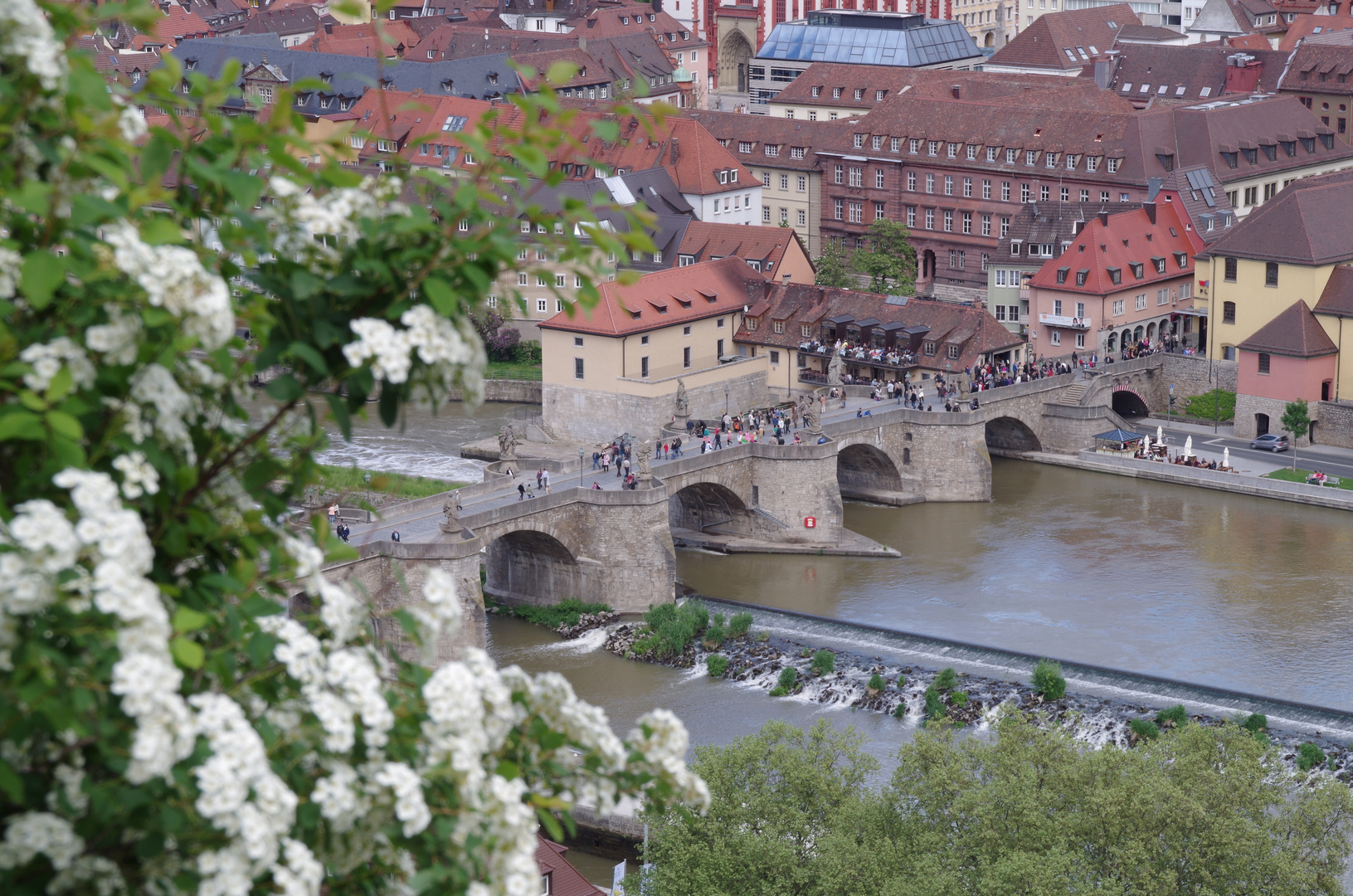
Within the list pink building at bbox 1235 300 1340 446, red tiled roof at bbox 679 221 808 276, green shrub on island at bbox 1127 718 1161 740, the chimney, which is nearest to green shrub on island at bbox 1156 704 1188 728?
green shrub on island at bbox 1127 718 1161 740

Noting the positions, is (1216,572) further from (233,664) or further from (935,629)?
(233,664)

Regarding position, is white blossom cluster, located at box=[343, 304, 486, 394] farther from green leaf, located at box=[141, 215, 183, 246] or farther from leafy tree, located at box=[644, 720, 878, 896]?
leafy tree, located at box=[644, 720, 878, 896]

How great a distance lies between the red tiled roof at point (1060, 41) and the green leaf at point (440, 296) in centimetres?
14588

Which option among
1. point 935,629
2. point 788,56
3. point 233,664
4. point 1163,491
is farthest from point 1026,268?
point 233,664

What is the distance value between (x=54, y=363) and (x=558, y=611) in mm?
61622

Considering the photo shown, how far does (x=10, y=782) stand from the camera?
921 cm

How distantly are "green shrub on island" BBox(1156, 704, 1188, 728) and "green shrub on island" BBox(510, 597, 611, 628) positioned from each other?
19750 millimetres

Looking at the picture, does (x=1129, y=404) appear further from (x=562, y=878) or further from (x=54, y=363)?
(x=54, y=363)

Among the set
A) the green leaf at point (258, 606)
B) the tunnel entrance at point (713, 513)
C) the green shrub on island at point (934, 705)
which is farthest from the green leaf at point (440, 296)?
the tunnel entrance at point (713, 513)

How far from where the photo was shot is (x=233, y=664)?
1023cm

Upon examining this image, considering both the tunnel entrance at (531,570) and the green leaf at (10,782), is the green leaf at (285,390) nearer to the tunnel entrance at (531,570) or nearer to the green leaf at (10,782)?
the green leaf at (10,782)

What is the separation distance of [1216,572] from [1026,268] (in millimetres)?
31793

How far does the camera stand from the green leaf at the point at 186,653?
955 cm

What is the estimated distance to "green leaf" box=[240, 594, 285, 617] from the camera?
10445 mm
